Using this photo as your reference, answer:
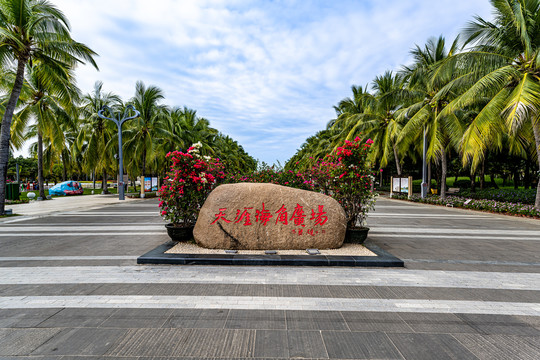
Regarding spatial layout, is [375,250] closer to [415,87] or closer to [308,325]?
[308,325]

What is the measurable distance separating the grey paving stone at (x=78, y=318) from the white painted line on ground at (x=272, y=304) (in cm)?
14

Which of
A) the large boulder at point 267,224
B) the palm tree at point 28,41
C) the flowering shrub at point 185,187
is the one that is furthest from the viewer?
the palm tree at point 28,41

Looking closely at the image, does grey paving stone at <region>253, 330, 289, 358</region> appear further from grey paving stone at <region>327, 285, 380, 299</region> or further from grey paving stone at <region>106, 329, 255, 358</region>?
grey paving stone at <region>327, 285, 380, 299</region>

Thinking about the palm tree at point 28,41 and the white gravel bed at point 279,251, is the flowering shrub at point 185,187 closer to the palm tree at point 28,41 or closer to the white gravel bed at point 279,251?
the white gravel bed at point 279,251

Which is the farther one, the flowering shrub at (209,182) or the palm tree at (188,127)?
the palm tree at (188,127)

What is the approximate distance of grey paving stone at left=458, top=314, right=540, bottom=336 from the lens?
120 inches

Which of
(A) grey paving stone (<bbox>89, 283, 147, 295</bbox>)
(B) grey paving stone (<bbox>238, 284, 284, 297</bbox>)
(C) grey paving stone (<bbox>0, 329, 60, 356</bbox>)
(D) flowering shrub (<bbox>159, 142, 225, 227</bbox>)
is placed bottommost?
(C) grey paving stone (<bbox>0, 329, 60, 356</bbox>)

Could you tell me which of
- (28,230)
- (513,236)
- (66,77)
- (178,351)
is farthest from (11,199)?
(513,236)

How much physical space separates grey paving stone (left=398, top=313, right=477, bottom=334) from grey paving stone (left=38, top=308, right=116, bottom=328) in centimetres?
362

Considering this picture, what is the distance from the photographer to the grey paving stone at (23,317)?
10.3 ft

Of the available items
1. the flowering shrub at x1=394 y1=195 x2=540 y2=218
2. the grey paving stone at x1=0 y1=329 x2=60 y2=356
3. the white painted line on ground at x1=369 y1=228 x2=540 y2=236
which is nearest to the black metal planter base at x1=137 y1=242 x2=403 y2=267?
the grey paving stone at x1=0 y1=329 x2=60 y2=356

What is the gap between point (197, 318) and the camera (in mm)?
3279

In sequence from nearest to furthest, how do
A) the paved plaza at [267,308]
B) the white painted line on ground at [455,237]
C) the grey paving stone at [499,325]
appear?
the paved plaza at [267,308], the grey paving stone at [499,325], the white painted line on ground at [455,237]

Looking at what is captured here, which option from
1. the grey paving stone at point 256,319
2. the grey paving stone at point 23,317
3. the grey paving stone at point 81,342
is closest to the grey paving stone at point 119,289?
the grey paving stone at point 23,317
